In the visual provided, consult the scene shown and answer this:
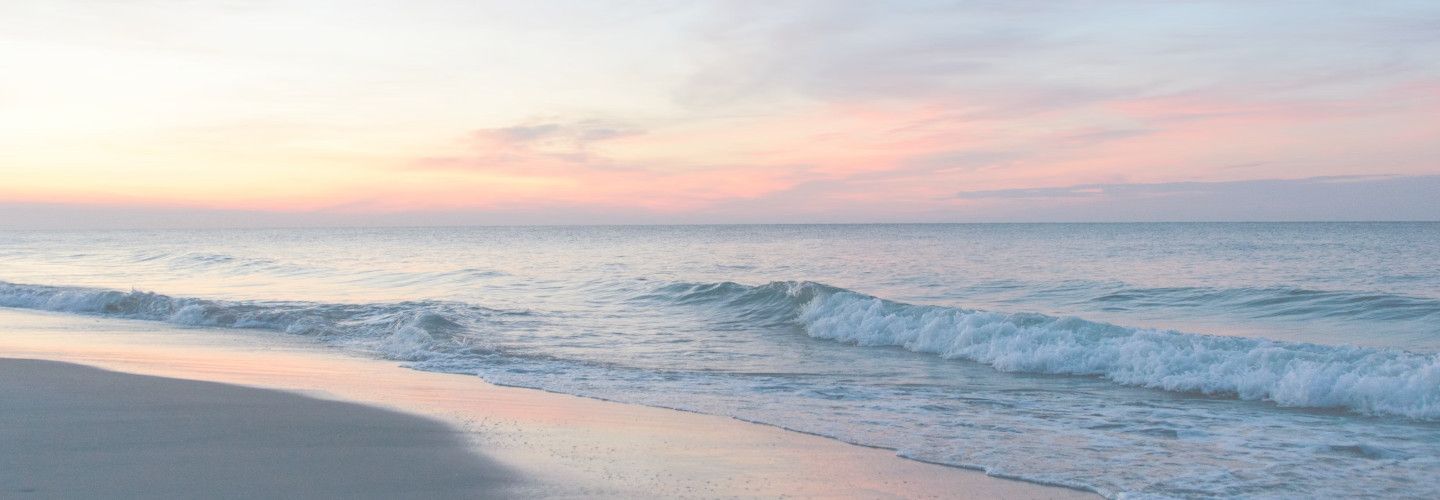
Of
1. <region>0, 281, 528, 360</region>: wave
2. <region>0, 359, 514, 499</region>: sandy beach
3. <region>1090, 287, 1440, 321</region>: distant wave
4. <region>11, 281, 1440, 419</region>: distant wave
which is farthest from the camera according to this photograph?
<region>1090, 287, 1440, 321</region>: distant wave

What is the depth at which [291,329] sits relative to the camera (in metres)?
15.9

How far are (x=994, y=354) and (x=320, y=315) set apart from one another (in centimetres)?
1250

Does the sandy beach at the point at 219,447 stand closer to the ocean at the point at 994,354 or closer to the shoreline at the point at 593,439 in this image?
the shoreline at the point at 593,439

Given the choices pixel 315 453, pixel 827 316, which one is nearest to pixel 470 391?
pixel 315 453

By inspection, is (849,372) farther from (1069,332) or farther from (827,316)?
(827,316)

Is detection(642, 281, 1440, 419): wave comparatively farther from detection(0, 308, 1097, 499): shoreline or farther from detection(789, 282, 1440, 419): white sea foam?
detection(0, 308, 1097, 499): shoreline

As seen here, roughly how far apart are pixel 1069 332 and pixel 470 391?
8227mm

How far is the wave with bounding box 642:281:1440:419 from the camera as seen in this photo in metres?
9.45

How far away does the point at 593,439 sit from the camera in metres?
7.01

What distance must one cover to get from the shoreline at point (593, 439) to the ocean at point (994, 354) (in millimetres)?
443

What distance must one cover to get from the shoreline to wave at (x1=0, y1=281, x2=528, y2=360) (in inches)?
81.5

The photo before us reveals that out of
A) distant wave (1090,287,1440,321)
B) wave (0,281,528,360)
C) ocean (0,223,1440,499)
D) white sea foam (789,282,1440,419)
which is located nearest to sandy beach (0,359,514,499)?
ocean (0,223,1440,499)

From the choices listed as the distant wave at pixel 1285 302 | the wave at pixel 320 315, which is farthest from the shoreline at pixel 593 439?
the distant wave at pixel 1285 302

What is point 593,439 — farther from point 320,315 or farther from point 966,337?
point 320,315
